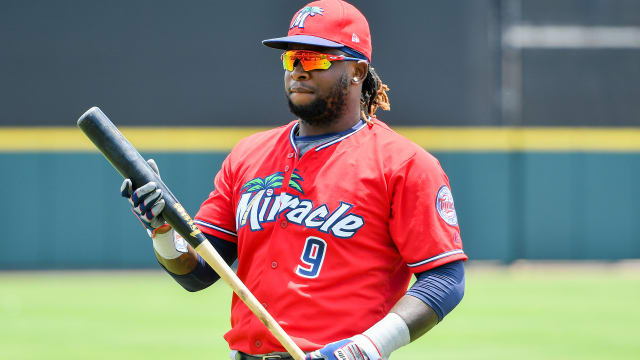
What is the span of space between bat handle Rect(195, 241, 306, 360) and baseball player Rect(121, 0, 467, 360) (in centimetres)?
8

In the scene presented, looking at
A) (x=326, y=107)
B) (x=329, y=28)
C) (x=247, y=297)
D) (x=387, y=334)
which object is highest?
(x=329, y=28)

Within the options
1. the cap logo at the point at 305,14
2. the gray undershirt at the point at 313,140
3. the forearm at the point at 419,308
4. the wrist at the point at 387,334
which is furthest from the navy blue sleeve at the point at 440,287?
the cap logo at the point at 305,14

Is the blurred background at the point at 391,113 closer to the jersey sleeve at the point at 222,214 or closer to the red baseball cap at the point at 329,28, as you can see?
the jersey sleeve at the point at 222,214

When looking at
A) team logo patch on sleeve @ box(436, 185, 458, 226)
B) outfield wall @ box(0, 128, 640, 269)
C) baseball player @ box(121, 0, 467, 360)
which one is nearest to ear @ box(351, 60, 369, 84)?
baseball player @ box(121, 0, 467, 360)

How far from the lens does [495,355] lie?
25.9ft

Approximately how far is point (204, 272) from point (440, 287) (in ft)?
3.01

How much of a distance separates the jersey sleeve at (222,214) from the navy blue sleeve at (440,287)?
761 millimetres

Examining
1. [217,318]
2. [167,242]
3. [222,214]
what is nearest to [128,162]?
[167,242]

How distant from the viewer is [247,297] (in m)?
A: 3.26

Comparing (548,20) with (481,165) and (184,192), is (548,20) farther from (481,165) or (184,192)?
(184,192)

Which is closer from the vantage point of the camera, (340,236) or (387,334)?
(387,334)

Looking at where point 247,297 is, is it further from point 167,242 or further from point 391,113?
point 391,113

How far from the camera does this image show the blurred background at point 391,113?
12.8 m

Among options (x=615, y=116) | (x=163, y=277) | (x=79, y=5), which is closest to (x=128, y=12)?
(x=79, y=5)
